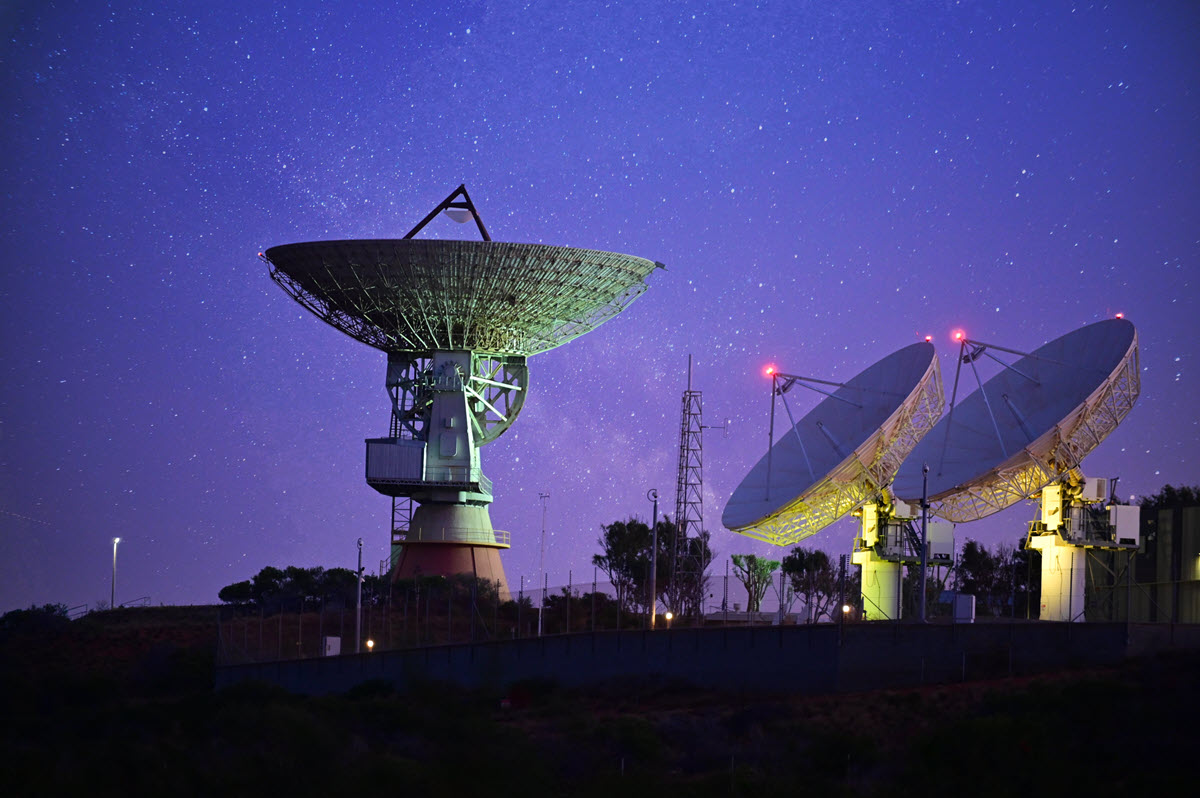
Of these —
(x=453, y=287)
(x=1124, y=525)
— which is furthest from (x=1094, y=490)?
(x=453, y=287)

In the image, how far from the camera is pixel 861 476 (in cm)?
5019

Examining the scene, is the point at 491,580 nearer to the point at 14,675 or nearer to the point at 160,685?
the point at 160,685

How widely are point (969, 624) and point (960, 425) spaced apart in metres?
11.8

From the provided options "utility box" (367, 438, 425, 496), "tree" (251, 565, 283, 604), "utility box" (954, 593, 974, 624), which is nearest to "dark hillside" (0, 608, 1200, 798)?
"utility box" (954, 593, 974, 624)

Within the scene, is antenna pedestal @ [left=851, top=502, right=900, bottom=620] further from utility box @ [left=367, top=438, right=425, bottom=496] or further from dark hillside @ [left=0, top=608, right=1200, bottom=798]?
utility box @ [left=367, top=438, right=425, bottom=496]

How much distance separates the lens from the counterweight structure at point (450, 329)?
6262 centimetres

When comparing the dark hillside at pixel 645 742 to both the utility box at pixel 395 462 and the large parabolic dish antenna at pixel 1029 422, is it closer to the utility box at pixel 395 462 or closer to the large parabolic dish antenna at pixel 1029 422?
the large parabolic dish antenna at pixel 1029 422

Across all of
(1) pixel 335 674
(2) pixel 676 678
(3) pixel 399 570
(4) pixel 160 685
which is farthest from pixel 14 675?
(2) pixel 676 678

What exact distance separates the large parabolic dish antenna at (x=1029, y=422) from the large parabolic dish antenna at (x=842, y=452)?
5.72 feet

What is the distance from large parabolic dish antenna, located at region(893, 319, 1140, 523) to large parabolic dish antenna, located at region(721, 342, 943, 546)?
5.72ft

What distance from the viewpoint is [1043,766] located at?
30.0 metres

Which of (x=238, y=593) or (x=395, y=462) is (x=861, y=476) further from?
(x=238, y=593)

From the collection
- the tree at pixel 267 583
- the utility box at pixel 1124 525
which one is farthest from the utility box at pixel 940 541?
the tree at pixel 267 583

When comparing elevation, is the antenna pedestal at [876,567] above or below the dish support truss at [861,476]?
below
